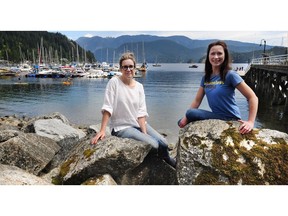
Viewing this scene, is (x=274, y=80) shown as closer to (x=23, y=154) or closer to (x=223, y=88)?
(x=223, y=88)

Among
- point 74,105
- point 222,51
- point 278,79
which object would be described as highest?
point 222,51

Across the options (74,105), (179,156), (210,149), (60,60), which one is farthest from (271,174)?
(60,60)

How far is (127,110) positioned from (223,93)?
1.49 meters

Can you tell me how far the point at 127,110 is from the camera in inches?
180

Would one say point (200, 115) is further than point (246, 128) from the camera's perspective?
Yes

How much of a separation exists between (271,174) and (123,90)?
7.98ft

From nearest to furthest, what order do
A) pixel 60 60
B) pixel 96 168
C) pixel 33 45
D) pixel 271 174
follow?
1. pixel 271 174
2. pixel 96 168
3. pixel 33 45
4. pixel 60 60

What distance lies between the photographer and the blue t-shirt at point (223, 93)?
160 inches

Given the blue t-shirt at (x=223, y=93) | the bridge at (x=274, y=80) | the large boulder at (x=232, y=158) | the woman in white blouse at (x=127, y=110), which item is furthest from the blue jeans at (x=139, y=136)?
the bridge at (x=274, y=80)

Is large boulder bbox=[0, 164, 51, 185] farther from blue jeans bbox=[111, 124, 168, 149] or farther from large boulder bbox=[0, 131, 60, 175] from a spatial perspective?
large boulder bbox=[0, 131, 60, 175]

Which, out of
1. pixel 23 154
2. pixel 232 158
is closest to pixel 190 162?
pixel 232 158

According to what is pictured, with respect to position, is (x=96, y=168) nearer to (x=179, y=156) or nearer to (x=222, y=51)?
(x=179, y=156)

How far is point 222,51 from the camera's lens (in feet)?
13.4

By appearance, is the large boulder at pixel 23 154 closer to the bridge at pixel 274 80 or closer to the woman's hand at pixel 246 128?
the woman's hand at pixel 246 128
